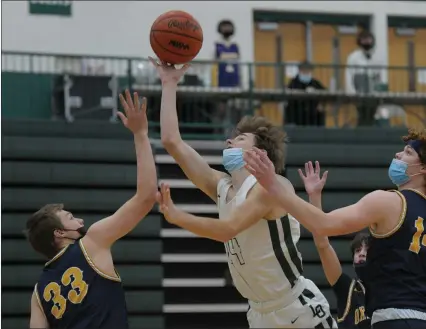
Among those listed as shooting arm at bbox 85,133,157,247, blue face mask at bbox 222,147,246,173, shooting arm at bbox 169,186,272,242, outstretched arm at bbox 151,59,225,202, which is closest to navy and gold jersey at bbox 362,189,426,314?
shooting arm at bbox 169,186,272,242

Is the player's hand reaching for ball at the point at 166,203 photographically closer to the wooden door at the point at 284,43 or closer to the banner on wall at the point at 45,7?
the banner on wall at the point at 45,7

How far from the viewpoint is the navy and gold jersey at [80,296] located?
18.6 ft

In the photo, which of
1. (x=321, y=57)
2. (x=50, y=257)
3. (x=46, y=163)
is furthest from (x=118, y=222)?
(x=321, y=57)

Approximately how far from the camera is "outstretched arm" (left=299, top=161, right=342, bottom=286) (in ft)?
20.0

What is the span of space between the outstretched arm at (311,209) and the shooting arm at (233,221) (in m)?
0.18

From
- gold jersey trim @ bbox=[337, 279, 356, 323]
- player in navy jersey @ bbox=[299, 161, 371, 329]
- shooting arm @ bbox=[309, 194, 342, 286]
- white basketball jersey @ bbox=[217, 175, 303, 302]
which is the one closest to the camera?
white basketball jersey @ bbox=[217, 175, 303, 302]

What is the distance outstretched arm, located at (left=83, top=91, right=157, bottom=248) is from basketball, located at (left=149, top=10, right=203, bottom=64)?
56 centimetres

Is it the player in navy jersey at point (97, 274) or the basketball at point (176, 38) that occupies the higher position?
the basketball at point (176, 38)

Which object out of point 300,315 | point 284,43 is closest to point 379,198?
point 300,315

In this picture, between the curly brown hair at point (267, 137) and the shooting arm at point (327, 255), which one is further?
the shooting arm at point (327, 255)

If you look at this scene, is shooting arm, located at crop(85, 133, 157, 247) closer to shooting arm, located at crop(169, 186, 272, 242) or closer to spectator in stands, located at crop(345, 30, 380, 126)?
shooting arm, located at crop(169, 186, 272, 242)

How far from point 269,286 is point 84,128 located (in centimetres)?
727

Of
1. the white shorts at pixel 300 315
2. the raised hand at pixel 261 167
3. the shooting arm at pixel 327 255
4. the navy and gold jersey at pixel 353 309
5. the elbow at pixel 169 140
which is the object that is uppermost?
the elbow at pixel 169 140

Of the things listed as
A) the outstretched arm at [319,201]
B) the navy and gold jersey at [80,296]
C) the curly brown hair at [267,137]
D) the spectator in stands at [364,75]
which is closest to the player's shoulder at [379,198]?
the outstretched arm at [319,201]
